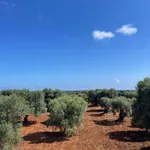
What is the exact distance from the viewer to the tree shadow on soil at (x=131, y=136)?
34.4 m

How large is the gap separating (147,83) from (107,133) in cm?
1117

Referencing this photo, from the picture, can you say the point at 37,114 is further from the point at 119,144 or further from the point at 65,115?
the point at 119,144

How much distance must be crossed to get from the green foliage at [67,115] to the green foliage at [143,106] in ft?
28.1

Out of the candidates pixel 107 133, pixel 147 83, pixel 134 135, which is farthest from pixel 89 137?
pixel 147 83

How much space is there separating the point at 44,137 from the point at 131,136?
13.9 m

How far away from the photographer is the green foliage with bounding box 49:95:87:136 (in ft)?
121

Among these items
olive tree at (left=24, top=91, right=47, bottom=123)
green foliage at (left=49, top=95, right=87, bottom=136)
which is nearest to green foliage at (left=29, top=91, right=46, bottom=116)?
olive tree at (left=24, top=91, right=47, bottom=123)

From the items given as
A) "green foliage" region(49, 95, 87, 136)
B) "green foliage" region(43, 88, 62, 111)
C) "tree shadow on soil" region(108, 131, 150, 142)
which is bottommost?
"tree shadow on soil" region(108, 131, 150, 142)

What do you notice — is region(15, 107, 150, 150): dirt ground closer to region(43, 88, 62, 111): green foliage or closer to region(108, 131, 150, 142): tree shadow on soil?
region(108, 131, 150, 142): tree shadow on soil

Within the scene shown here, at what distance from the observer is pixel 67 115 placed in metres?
37.4

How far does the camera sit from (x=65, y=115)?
1474 inches

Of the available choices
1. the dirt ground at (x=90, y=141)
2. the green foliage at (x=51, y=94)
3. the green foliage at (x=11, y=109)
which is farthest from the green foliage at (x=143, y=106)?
the green foliage at (x=51, y=94)

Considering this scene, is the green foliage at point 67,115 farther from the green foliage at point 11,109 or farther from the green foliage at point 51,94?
the green foliage at point 51,94

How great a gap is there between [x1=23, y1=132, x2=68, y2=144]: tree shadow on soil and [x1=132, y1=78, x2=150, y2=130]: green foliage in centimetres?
1163
